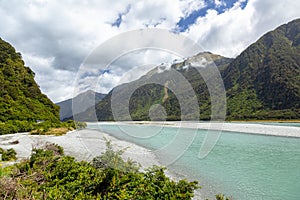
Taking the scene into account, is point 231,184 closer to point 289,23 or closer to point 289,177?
point 289,177

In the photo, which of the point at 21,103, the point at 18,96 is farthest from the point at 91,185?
the point at 18,96

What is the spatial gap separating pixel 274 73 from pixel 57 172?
384 feet

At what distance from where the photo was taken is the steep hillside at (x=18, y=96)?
37188 mm

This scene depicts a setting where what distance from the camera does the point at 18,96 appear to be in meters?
45.0

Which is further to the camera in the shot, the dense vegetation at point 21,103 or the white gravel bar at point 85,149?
the dense vegetation at point 21,103

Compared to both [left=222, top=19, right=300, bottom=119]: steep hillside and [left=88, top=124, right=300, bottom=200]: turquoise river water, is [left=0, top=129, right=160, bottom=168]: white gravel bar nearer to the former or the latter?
[left=88, top=124, right=300, bottom=200]: turquoise river water

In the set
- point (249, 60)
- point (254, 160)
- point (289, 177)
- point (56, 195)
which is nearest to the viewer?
point (56, 195)

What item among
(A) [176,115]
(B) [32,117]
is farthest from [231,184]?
(A) [176,115]

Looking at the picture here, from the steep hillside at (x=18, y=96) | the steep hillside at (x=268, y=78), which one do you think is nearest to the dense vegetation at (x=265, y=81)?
the steep hillside at (x=268, y=78)

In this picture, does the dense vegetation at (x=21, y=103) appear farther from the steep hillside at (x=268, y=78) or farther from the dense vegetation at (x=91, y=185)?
the steep hillside at (x=268, y=78)

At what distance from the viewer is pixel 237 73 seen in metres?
137

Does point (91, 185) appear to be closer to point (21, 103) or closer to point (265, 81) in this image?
point (21, 103)

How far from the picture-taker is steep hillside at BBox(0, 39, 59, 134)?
3719 centimetres

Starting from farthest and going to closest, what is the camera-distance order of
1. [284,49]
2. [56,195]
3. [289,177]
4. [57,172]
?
[284,49] < [289,177] < [57,172] < [56,195]
